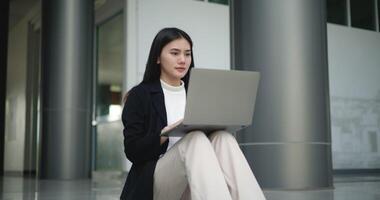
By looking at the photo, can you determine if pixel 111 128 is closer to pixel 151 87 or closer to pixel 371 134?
pixel 371 134

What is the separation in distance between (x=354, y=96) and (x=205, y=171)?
16.8 metres

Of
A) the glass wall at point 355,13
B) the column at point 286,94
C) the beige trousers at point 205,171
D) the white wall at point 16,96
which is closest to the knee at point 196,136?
the beige trousers at point 205,171

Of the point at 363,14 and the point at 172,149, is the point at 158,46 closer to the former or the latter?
the point at 172,149

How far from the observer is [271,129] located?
706cm

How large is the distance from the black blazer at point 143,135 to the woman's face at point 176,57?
0.14 metres

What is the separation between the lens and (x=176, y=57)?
3139 millimetres

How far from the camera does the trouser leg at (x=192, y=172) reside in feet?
8.65

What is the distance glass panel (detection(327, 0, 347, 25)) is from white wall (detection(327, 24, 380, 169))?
1.11 ft

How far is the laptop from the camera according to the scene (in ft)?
8.96

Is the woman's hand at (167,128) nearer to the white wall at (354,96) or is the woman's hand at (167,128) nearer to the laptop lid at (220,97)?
the laptop lid at (220,97)

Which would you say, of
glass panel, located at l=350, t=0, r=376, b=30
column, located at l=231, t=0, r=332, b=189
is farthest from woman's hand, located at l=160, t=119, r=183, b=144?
glass panel, located at l=350, t=0, r=376, b=30

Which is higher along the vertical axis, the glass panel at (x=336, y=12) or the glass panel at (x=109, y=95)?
the glass panel at (x=336, y=12)

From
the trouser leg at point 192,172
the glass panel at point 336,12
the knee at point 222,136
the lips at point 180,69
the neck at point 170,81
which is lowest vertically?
the trouser leg at point 192,172

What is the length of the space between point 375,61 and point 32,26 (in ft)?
44.6
